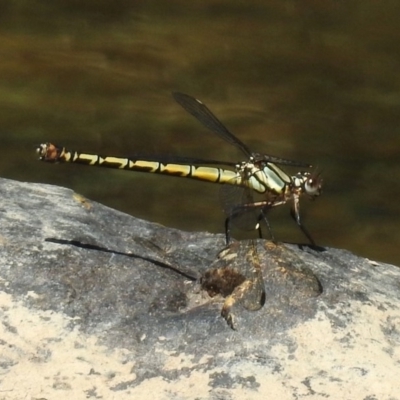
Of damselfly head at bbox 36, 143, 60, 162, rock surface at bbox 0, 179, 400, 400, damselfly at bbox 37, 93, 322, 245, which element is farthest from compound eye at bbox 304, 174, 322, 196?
damselfly head at bbox 36, 143, 60, 162

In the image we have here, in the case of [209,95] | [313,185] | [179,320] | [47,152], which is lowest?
[179,320]

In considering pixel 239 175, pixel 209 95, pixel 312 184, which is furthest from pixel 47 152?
pixel 209 95

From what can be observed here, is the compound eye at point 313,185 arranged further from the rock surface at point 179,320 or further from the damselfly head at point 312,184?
the rock surface at point 179,320

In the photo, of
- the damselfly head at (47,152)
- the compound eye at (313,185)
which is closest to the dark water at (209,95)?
the compound eye at (313,185)

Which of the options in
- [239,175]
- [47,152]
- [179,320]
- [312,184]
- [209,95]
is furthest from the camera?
[209,95]

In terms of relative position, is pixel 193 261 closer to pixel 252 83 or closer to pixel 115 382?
pixel 115 382

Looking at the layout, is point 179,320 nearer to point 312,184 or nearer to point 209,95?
point 312,184

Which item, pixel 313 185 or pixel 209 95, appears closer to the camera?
pixel 313 185

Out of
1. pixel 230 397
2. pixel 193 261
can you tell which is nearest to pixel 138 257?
pixel 193 261
